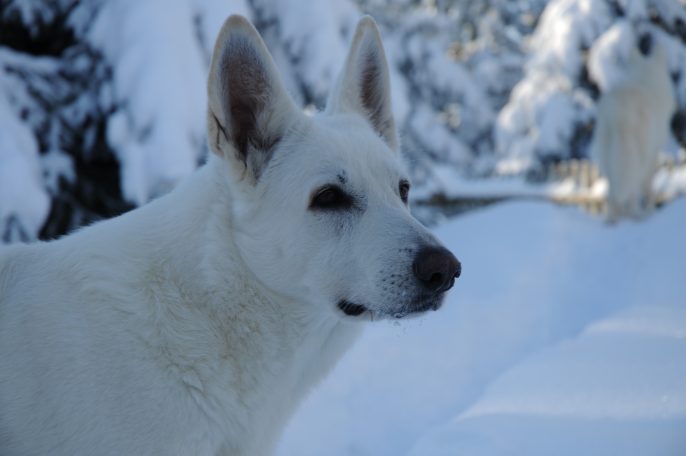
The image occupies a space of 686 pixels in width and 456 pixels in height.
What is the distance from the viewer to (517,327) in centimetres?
445

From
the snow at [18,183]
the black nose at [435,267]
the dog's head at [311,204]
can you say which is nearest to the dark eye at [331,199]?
the dog's head at [311,204]

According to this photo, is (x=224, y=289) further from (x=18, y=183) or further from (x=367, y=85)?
(x=18, y=183)

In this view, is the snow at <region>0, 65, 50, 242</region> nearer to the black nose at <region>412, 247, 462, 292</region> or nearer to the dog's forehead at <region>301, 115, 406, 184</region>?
the dog's forehead at <region>301, 115, 406, 184</region>

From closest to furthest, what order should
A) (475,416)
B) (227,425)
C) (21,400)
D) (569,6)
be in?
(21,400) → (227,425) → (475,416) → (569,6)

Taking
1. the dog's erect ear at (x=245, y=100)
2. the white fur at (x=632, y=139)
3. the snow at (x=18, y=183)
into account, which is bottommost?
the white fur at (x=632, y=139)

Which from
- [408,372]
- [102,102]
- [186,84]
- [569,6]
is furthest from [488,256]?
[569,6]

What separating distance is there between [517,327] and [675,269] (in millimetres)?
1330

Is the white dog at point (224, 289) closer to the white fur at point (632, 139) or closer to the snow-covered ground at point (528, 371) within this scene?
the snow-covered ground at point (528, 371)

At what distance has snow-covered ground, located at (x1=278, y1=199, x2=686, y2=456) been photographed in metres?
2.51

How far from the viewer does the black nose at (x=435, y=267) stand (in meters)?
1.85

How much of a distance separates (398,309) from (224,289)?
576mm

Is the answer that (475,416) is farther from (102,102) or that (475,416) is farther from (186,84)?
(102,102)

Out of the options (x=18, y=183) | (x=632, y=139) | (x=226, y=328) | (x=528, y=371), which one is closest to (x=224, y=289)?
(x=226, y=328)

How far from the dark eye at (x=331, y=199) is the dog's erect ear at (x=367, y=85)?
57 centimetres
